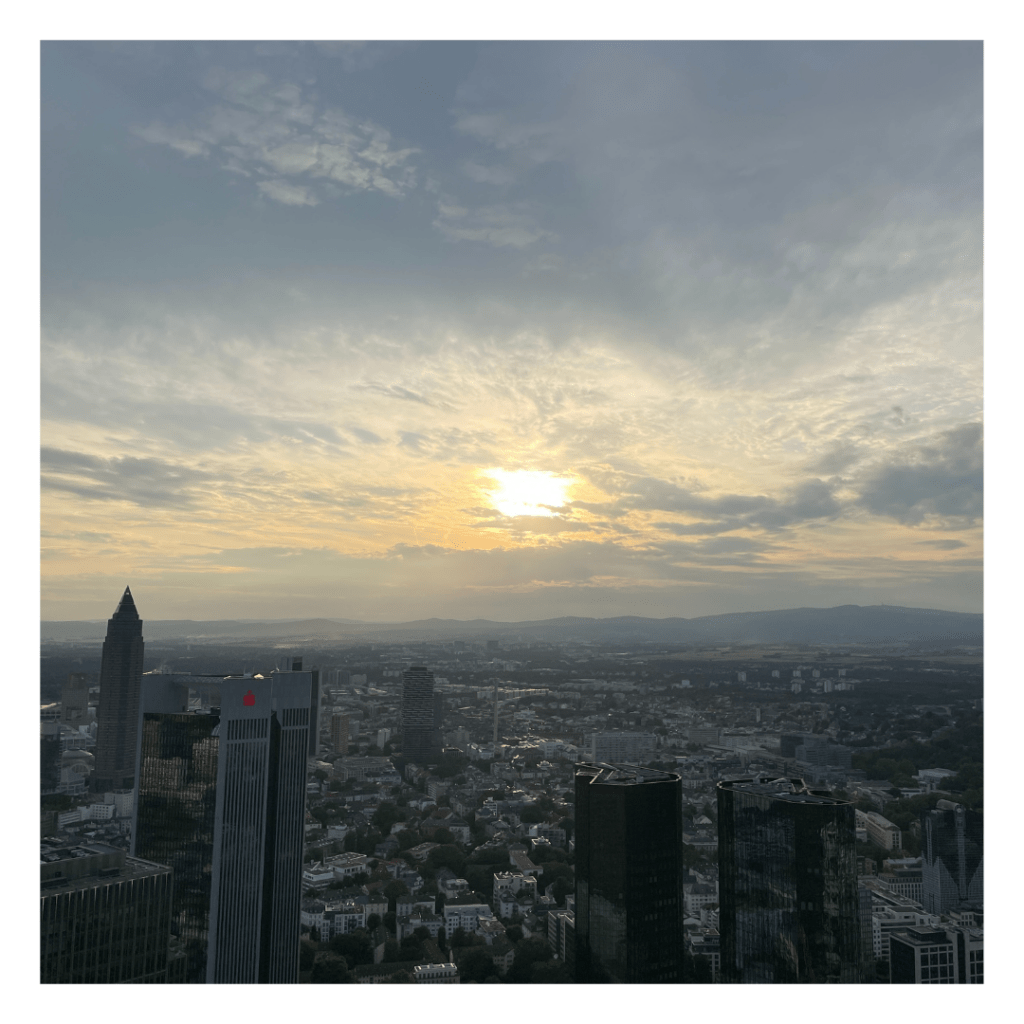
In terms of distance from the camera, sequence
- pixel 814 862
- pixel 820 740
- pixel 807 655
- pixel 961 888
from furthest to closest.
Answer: pixel 807 655
pixel 820 740
pixel 961 888
pixel 814 862

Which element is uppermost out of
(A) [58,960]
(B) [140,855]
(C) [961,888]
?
(A) [58,960]

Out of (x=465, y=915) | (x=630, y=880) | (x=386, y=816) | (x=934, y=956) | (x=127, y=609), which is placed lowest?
(x=386, y=816)

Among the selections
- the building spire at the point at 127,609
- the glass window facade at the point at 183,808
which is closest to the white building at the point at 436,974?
the glass window facade at the point at 183,808

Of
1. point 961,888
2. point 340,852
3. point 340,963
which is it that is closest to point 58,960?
point 340,963

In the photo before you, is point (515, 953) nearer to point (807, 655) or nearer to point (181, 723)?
point (181, 723)

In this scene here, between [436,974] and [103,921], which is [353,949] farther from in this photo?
[103,921]

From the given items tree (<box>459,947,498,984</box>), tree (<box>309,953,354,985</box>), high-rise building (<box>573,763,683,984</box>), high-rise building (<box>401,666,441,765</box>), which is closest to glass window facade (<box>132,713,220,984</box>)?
tree (<box>309,953,354,985</box>)

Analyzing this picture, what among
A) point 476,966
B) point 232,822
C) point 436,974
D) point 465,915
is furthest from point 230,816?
point 465,915

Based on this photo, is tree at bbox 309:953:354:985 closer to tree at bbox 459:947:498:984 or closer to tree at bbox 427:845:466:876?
tree at bbox 459:947:498:984
